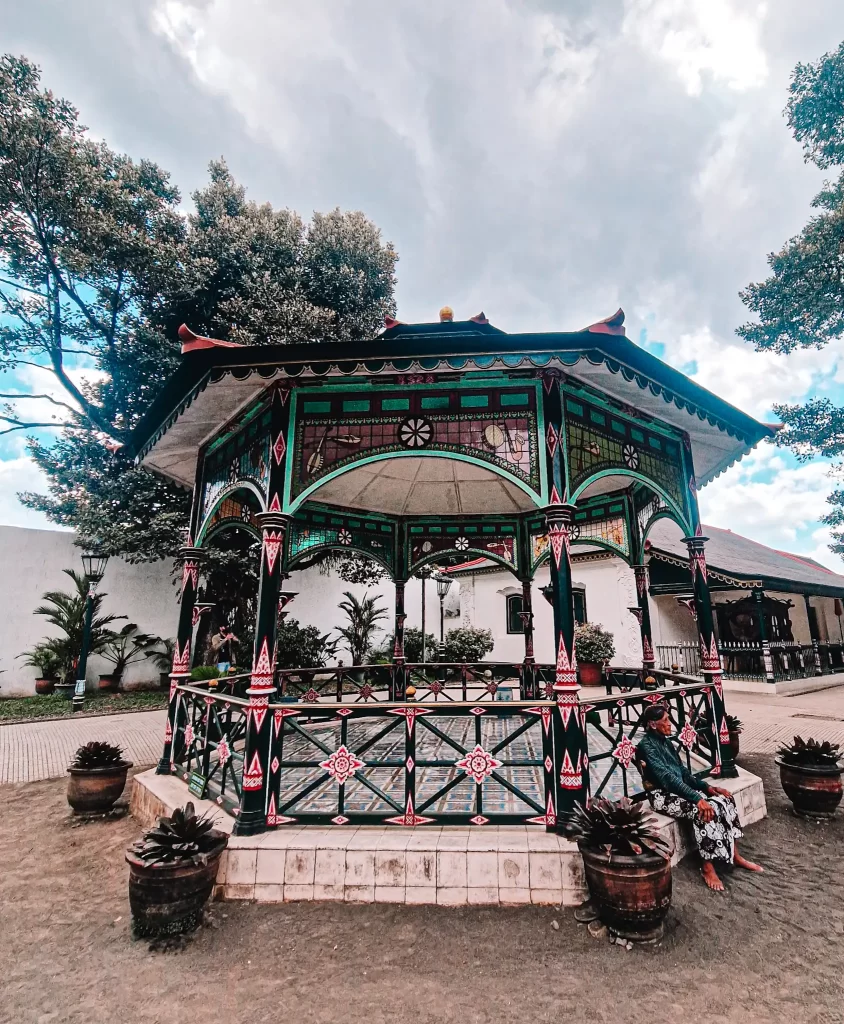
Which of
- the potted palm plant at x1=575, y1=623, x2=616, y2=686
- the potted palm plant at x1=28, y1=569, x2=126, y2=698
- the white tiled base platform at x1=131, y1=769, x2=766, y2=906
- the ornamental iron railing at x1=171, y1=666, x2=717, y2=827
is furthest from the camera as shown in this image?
the potted palm plant at x1=28, y1=569, x2=126, y2=698

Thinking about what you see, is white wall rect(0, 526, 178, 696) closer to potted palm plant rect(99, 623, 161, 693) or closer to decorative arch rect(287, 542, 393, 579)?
potted palm plant rect(99, 623, 161, 693)

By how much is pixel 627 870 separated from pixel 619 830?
229 millimetres

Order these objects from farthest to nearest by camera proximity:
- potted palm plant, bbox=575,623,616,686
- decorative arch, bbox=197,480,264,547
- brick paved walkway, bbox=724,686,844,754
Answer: potted palm plant, bbox=575,623,616,686 < brick paved walkway, bbox=724,686,844,754 < decorative arch, bbox=197,480,264,547

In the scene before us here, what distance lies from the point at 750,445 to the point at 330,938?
21.9 ft

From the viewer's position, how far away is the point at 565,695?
405cm

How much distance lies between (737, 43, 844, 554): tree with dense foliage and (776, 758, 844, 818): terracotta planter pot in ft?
32.6

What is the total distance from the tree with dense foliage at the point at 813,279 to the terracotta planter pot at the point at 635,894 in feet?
41.6

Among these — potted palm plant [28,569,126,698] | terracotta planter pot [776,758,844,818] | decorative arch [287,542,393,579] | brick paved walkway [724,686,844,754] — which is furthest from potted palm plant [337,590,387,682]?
terracotta planter pot [776,758,844,818]

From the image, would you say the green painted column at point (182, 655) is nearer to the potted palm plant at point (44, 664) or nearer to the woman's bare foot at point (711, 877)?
the woman's bare foot at point (711, 877)

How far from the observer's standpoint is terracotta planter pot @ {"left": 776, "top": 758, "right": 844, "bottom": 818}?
199 inches

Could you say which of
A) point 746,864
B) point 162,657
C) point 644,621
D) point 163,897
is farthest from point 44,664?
point 746,864

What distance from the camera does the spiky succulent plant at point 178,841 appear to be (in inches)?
131

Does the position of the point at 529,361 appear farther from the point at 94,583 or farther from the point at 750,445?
the point at 94,583

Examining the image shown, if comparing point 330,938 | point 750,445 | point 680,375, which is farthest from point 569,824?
point 750,445
